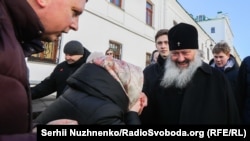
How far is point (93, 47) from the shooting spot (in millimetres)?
10039

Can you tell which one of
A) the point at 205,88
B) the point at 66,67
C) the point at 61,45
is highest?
the point at 61,45

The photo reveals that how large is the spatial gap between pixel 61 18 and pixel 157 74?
2.04 m

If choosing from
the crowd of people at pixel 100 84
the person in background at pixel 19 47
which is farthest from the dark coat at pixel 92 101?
the person in background at pixel 19 47

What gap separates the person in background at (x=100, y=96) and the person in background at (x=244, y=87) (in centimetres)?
237

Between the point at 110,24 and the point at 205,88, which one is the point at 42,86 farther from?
the point at 110,24

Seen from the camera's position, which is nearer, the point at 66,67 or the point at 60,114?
the point at 60,114

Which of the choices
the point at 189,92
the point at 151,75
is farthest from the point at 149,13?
the point at 189,92

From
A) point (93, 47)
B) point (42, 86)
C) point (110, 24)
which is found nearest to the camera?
point (42, 86)

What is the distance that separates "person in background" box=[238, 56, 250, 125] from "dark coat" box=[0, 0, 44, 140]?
321 centimetres

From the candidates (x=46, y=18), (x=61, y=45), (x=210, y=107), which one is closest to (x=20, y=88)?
(x=46, y=18)

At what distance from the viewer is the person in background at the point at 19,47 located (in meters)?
0.90

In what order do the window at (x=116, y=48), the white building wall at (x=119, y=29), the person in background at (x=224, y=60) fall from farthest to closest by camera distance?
the window at (x=116, y=48), the white building wall at (x=119, y=29), the person in background at (x=224, y=60)

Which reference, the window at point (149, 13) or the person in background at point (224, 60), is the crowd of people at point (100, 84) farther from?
the window at point (149, 13)

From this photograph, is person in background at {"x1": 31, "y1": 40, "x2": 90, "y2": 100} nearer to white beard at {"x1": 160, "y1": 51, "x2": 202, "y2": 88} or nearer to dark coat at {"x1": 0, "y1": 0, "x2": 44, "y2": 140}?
white beard at {"x1": 160, "y1": 51, "x2": 202, "y2": 88}
